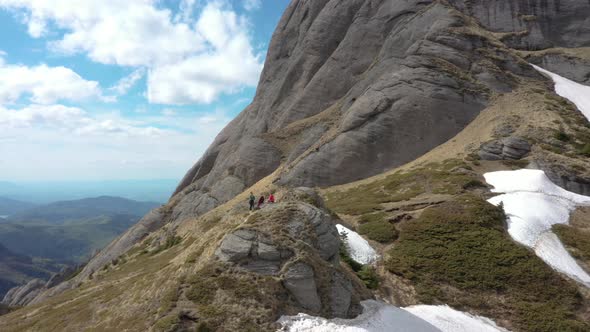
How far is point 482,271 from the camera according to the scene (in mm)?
21984

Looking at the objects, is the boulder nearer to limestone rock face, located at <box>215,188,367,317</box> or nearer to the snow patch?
limestone rock face, located at <box>215,188,367,317</box>

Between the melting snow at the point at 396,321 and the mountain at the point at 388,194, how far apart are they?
4.6 inches

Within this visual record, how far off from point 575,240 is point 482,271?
28.2ft

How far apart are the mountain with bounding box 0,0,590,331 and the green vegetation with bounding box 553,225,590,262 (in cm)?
14

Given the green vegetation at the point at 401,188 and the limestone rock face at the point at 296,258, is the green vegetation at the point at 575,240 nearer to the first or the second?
the green vegetation at the point at 401,188

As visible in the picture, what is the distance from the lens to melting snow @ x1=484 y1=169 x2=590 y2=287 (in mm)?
23000

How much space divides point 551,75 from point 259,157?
58.3 meters

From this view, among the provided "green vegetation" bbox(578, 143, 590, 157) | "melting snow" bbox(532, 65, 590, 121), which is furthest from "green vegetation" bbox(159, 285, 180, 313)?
"melting snow" bbox(532, 65, 590, 121)

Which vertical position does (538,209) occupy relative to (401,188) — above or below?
below

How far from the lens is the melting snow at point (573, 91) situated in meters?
55.5

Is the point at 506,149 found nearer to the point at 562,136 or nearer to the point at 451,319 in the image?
the point at 562,136

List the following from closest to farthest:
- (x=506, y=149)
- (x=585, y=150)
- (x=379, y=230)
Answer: (x=379, y=230)
(x=585, y=150)
(x=506, y=149)

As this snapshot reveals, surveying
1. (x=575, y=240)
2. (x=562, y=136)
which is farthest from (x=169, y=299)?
(x=562, y=136)

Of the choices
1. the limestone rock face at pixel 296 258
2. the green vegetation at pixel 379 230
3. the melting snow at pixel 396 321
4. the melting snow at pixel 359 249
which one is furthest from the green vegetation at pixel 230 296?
the green vegetation at pixel 379 230
